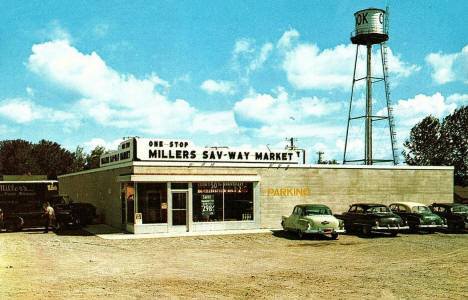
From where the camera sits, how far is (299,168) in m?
26.4

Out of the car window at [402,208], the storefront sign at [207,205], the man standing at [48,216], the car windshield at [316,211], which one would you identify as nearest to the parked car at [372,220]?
the car window at [402,208]

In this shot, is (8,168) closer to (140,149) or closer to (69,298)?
(140,149)

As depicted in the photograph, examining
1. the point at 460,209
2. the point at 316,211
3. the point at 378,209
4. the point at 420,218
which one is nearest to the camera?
the point at 316,211

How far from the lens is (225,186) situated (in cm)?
2447

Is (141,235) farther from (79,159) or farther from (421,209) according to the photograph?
(79,159)

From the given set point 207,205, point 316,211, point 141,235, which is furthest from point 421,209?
point 141,235

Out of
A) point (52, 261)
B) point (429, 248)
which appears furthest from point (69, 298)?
point (429, 248)

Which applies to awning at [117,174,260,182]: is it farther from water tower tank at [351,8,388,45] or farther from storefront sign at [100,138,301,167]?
water tower tank at [351,8,388,45]

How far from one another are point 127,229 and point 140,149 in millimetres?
4331

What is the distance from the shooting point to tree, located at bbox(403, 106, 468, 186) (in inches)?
2424

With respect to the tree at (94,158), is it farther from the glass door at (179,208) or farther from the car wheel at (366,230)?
the car wheel at (366,230)

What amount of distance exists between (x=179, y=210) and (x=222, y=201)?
242 cm

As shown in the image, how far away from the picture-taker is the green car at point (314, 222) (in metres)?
20.2

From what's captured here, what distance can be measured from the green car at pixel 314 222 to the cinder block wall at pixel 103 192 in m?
9.10
